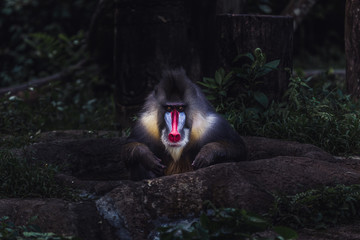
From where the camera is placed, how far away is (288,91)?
5.20 meters

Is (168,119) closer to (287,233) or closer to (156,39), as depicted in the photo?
(287,233)

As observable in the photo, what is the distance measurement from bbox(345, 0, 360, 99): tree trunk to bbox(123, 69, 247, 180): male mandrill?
2.05 meters

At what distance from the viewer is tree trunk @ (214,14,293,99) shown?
5238 mm

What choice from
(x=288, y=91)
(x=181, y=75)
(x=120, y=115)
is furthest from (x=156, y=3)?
(x=181, y=75)

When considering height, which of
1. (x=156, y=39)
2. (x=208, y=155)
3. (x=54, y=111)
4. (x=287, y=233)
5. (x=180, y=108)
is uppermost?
(x=156, y=39)

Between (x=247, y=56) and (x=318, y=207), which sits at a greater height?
(x=247, y=56)

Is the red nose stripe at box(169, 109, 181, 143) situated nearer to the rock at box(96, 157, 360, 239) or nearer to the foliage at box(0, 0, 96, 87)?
the rock at box(96, 157, 360, 239)

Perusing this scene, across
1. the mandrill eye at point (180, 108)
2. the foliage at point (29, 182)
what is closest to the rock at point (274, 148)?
the mandrill eye at point (180, 108)

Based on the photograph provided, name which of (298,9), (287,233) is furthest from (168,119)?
(298,9)

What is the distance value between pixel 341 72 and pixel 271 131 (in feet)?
11.8

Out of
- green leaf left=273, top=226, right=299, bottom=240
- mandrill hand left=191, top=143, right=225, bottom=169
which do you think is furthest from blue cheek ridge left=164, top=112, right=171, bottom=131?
green leaf left=273, top=226, right=299, bottom=240

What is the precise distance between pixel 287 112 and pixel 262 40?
0.70 metres

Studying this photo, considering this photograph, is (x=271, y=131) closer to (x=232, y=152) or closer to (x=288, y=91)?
(x=288, y=91)

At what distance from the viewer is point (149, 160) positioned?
13.1 ft
